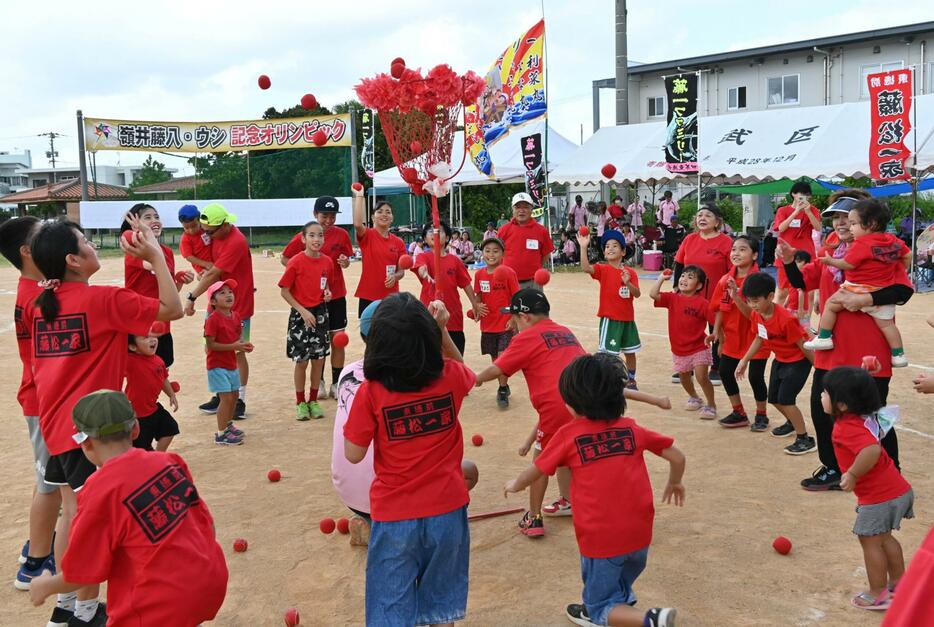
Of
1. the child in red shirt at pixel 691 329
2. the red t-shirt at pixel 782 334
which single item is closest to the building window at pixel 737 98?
the child in red shirt at pixel 691 329

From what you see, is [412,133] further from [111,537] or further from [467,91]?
[111,537]

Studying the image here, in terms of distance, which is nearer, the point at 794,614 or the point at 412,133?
the point at 794,614

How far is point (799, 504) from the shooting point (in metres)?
5.64

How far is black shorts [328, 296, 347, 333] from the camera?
8594 millimetres

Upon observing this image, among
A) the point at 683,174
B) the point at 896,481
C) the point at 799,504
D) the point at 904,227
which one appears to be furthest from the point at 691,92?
the point at 896,481

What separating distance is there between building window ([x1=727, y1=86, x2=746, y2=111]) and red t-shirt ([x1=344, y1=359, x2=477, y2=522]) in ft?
127

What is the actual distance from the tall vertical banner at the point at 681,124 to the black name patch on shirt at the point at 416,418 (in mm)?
16372

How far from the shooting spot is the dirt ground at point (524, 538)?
4375 mm

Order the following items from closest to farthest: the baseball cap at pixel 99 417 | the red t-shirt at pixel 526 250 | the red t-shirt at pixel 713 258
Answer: the baseball cap at pixel 99 417, the red t-shirt at pixel 713 258, the red t-shirt at pixel 526 250

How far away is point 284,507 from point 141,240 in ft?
8.58

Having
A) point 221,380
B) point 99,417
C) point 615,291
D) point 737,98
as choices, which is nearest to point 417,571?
point 99,417

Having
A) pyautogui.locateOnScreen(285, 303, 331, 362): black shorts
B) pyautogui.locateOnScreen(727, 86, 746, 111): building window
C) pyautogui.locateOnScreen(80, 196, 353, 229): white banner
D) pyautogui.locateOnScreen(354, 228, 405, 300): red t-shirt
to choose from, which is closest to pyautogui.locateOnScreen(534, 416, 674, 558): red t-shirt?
pyautogui.locateOnScreen(285, 303, 331, 362): black shorts

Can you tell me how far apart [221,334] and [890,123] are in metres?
14.2

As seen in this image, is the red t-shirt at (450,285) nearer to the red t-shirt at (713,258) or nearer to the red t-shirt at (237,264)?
the red t-shirt at (237,264)
